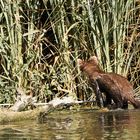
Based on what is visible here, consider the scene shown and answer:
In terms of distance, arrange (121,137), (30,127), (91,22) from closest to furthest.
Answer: (121,137)
(30,127)
(91,22)

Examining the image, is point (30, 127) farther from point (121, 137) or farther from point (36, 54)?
point (36, 54)

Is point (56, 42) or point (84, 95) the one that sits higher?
point (56, 42)

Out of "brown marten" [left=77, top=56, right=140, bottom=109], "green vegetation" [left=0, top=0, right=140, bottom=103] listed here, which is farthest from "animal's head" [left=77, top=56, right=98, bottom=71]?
"green vegetation" [left=0, top=0, right=140, bottom=103]

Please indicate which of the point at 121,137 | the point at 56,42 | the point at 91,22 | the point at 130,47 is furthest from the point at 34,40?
the point at 121,137

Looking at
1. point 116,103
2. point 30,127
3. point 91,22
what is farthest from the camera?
point 91,22

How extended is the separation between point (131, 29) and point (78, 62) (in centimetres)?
114

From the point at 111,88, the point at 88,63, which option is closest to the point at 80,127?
the point at 111,88

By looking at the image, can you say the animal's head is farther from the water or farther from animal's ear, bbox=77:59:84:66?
the water

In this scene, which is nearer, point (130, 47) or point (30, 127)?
point (30, 127)

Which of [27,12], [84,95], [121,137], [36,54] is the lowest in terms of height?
[121,137]

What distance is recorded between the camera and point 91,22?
27.8 ft

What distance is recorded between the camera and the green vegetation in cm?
826

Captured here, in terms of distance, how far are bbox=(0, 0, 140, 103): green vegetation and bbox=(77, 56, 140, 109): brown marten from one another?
1.25 ft

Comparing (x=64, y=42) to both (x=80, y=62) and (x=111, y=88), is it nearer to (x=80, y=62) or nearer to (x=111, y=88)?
(x=80, y=62)
